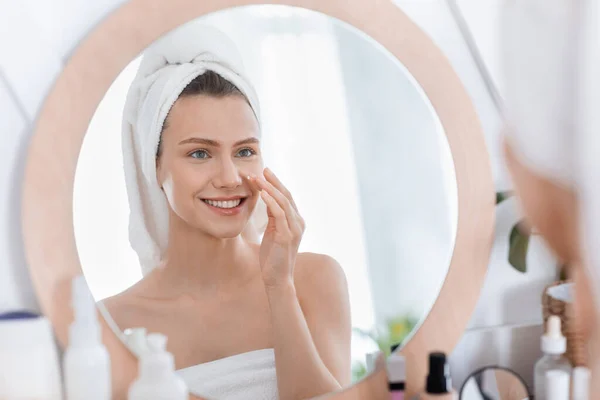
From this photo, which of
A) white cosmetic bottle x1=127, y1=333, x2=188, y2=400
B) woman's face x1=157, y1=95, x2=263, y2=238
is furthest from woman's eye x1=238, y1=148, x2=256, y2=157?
white cosmetic bottle x1=127, y1=333, x2=188, y2=400

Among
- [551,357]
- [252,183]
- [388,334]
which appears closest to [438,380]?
[388,334]

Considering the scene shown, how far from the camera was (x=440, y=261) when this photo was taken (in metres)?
0.96

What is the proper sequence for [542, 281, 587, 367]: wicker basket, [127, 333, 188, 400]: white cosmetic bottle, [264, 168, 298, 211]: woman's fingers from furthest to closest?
[542, 281, 587, 367]: wicker basket
[264, 168, 298, 211]: woman's fingers
[127, 333, 188, 400]: white cosmetic bottle

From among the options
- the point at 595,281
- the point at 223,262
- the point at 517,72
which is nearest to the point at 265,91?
the point at 223,262

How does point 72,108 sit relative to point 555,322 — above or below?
above

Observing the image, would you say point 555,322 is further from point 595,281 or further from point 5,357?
point 5,357

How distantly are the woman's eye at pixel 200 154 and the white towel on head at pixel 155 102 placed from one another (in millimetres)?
43

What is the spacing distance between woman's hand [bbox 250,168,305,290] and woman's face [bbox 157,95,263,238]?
0.02 meters

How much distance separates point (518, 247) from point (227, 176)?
43 centimetres

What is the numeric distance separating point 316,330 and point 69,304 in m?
0.28

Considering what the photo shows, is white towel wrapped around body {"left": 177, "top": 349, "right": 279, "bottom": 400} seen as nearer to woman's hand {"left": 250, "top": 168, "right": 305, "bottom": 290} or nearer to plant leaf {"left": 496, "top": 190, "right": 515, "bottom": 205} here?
woman's hand {"left": 250, "top": 168, "right": 305, "bottom": 290}

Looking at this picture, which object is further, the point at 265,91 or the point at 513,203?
the point at 513,203

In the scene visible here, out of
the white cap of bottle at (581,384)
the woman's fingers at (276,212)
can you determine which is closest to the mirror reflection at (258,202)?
the woman's fingers at (276,212)

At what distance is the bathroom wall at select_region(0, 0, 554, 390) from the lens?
0.81 meters
